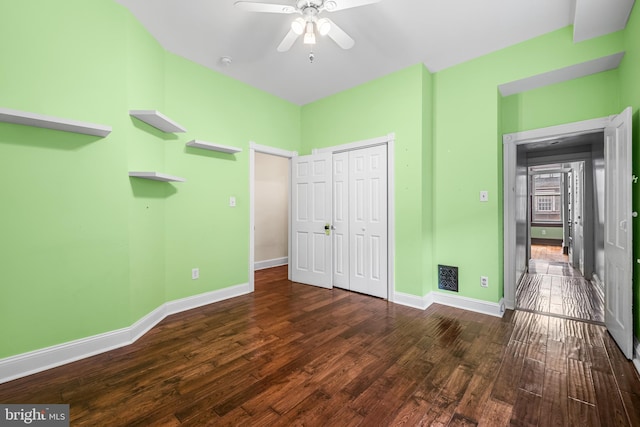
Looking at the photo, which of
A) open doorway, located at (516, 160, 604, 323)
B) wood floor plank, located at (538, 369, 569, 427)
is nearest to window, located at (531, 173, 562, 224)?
open doorway, located at (516, 160, 604, 323)

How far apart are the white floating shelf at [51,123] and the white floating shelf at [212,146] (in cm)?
99

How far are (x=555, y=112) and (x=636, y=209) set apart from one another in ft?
4.63

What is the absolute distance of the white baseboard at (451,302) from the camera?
10.2 feet

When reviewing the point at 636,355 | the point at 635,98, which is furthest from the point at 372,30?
the point at 636,355

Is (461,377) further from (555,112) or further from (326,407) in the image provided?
(555,112)

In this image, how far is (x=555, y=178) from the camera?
10312 millimetres

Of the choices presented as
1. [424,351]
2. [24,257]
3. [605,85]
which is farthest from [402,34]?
[24,257]

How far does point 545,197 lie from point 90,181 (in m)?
13.4

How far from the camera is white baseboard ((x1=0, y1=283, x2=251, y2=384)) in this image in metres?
1.94

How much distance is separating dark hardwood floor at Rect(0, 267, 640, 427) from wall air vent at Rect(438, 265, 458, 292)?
1.61ft

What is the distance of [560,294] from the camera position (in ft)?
12.8

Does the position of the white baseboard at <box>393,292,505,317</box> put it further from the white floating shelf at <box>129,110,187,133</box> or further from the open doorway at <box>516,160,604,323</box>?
the white floating shelf at <box>129,110,187,133</box>

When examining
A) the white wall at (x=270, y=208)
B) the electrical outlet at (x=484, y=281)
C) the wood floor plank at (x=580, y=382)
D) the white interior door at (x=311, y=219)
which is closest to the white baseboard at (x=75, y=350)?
the white interior door at (x=311, y=219)

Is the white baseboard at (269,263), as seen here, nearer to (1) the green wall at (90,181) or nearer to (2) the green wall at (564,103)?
(1) the green wall at (90,181)
